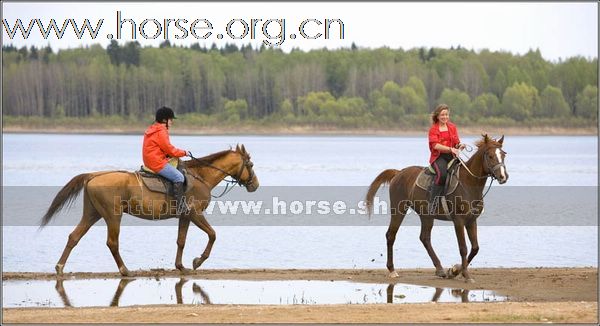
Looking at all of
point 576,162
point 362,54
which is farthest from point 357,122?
point 576,162

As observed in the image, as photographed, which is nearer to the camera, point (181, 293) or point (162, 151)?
point (181, 293)

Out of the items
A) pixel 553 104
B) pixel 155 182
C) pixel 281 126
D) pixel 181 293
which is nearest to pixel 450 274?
pixel 181 293

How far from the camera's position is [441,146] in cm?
1584

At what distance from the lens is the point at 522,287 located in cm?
1552

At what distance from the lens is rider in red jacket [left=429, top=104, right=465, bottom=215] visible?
15.9m

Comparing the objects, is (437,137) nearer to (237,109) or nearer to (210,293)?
(210,293)

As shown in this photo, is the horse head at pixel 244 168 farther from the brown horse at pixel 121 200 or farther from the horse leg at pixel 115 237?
the horse leg at pixel 115 237

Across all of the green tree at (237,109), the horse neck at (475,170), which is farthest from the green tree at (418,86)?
the horse neck at (475,170)

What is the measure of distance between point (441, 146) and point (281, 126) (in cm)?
11681

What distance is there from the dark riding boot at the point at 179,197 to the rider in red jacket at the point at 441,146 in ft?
12.4

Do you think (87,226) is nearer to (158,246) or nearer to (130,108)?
(158,246)

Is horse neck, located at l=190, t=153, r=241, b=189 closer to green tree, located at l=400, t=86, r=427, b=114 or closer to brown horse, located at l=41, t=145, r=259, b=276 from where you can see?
brown horse, located at l=41, t=145, r=259, b=276

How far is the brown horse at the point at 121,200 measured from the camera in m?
16.4

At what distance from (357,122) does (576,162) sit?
2508 inches
